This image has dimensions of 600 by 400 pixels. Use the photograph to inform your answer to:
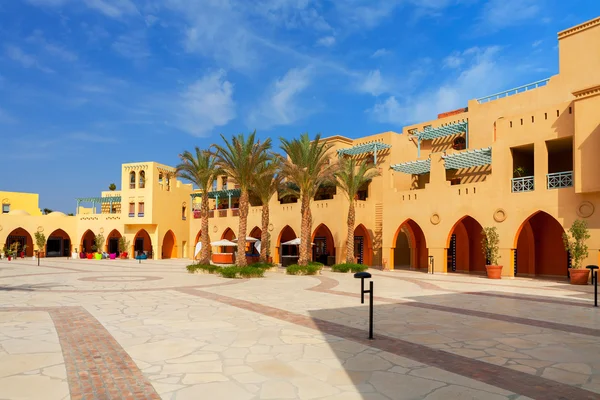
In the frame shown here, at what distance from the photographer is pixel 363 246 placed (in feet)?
114

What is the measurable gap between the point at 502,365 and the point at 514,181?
20.1m

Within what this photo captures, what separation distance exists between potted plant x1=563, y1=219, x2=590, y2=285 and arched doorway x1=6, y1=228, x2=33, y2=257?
5415 cm

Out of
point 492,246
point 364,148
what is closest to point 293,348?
point 492,246

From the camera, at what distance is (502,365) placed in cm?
663

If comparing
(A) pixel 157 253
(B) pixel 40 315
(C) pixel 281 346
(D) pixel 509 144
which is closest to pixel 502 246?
(D) pixel 509 144

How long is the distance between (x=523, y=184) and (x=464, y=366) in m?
20.1

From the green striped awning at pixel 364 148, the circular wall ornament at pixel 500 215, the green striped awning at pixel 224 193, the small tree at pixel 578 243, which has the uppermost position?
the green striped awning at pixel 364 148

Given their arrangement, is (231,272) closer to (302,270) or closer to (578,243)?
(302,270)

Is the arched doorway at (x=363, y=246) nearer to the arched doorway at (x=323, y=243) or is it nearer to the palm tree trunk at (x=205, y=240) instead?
the arched doorway at (x=323, y=243)

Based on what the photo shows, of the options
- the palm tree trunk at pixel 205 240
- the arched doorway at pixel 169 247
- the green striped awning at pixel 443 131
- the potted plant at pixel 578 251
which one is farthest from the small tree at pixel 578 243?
the arched doorway at pixel 169 247

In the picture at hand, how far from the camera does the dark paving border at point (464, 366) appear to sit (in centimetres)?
545

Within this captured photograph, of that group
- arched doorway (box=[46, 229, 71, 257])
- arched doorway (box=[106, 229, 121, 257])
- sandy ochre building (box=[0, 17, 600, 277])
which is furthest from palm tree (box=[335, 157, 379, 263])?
arched doorway (box=[46, 229, 71, 257])

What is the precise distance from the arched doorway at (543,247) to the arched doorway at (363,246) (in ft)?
33.8

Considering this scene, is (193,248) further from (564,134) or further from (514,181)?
(564,134)
